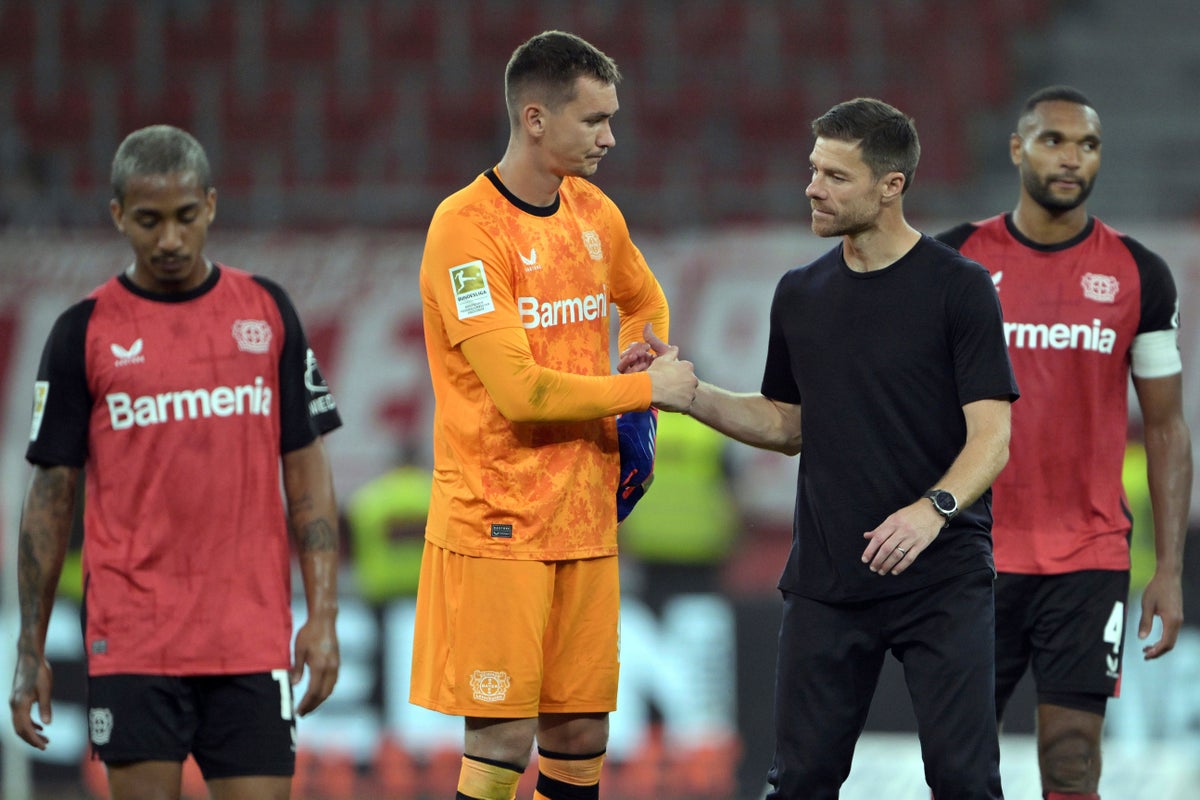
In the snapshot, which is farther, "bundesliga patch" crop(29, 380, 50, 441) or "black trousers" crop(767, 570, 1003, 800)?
"bundesliga patch" crop(29, 380, 50, 441)

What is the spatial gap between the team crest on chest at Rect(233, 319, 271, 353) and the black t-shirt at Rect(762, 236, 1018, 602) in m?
1.35

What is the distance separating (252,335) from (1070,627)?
2503mm

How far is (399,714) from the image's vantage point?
287 inches

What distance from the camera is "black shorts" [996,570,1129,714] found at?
4699 millimetres

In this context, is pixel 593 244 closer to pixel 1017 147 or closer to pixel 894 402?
pixel 894 402

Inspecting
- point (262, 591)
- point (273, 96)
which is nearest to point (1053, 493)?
point (262, 591)

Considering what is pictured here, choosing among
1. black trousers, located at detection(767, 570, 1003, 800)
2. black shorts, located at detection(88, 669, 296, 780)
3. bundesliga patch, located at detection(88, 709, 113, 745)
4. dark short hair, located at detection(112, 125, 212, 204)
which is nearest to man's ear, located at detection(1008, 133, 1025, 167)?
black trousers, located at detection(767, 570, 1003, 800)

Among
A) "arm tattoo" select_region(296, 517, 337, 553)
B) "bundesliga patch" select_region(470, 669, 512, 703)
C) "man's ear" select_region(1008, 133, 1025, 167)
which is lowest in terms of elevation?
"bundesliga patch" select_region(470, 669, 512, 703)

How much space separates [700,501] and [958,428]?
13.3ft

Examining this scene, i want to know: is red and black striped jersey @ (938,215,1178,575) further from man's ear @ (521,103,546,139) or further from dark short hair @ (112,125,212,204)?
dark short hair @ (112,125,212,204)

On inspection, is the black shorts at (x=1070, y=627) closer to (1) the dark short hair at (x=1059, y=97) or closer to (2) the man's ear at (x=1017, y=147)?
(2) the man's ear at (x=1017, y=147)

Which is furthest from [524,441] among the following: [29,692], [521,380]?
[29,692]

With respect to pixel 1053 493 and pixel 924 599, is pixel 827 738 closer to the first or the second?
pixel 924 599

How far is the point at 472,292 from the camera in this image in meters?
3.86
